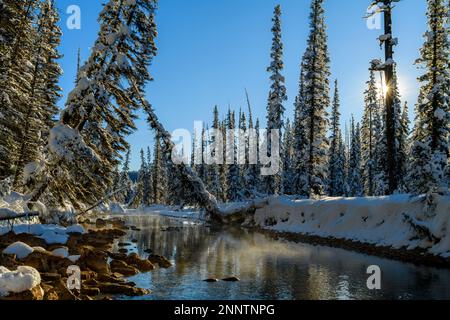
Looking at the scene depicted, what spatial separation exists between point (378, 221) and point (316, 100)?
2002 centimetres

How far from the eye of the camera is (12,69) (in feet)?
71.2

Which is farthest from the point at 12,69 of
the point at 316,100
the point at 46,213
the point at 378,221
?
the point at 316,100

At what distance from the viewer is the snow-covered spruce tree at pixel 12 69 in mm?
18163

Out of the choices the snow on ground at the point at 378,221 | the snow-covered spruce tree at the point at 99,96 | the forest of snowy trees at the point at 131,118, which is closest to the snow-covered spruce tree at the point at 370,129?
the forest of snowy trees at the point at 131,118

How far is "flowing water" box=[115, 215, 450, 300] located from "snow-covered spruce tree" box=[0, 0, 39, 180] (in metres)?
8.65

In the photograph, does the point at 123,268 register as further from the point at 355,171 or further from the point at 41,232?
the point at 355,171

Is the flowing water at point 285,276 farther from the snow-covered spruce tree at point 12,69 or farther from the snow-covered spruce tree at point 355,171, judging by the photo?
the snow-covered spruce tree at point 355,171

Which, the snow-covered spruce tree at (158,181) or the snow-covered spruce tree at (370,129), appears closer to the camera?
the snow-covered spruce tree at (370,129)

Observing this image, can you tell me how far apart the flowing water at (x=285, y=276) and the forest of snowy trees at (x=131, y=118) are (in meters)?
3.11

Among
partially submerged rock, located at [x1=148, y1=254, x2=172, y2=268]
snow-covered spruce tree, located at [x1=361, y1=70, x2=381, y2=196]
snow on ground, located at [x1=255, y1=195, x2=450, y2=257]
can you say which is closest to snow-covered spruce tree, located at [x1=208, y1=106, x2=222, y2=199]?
snow-covered spruce tree, located at [x1=361, y1=70, x2=381, y2=196]

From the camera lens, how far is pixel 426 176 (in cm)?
1822

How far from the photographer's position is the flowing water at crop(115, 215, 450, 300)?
11.6 metres
